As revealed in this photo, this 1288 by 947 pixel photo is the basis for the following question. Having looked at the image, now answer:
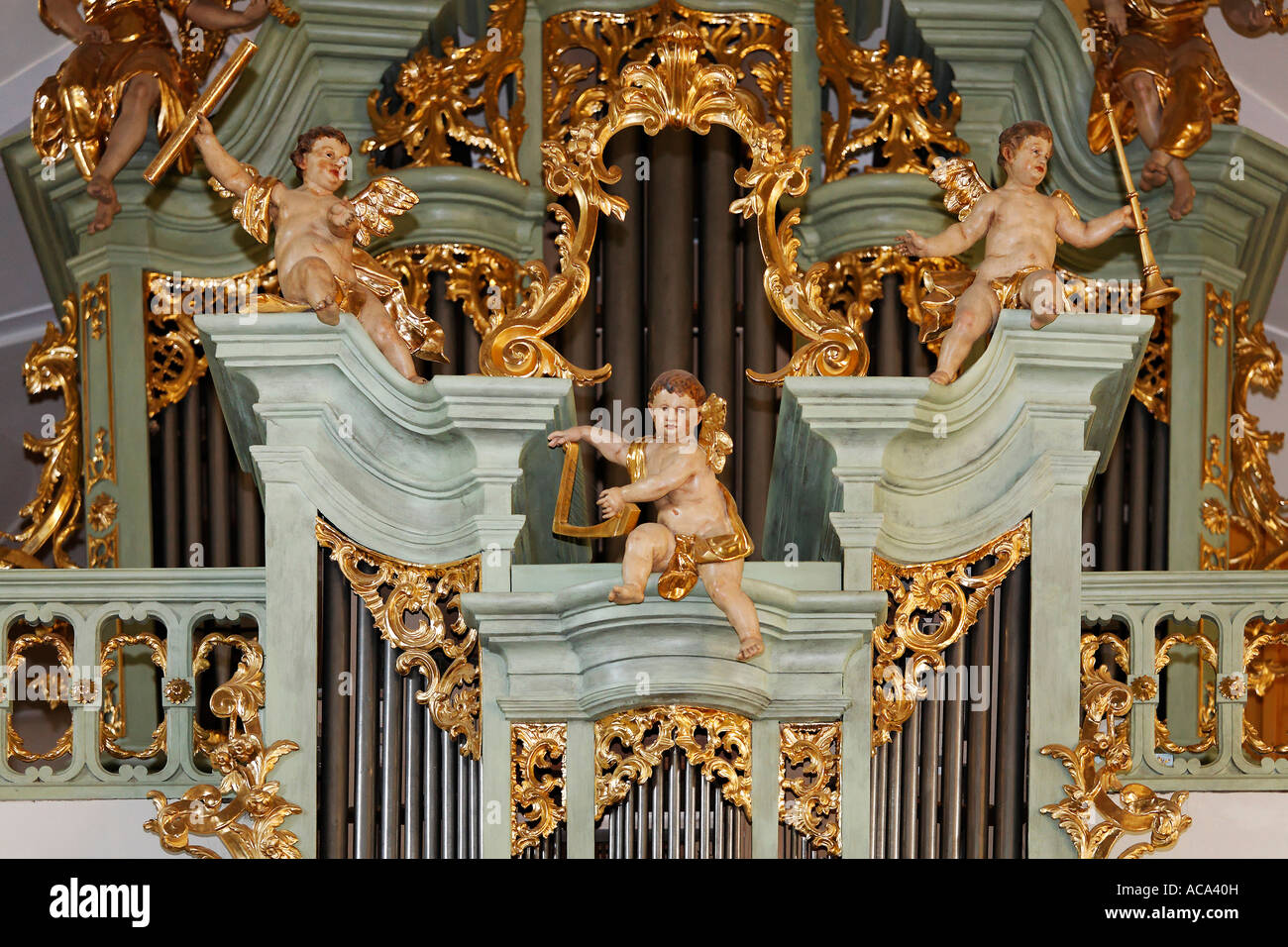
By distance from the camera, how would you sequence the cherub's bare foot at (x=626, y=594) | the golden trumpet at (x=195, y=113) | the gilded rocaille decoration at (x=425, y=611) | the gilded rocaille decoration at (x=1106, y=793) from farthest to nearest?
the golden trumpet at (x=195, y=113)
the gilded rocaille decoration at (x=425, y=611)
the gilded rocaille decoration at (x=1106, y=793)
the cherub's bare foot at (x=626, y=594)

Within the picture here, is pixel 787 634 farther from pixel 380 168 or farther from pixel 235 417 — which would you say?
pixel 380 168

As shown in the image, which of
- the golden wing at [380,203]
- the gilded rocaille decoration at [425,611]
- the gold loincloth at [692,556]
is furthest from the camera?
the golden wing at [380,203]

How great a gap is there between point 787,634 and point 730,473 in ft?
7.67

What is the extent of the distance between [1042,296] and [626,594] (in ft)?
5.49

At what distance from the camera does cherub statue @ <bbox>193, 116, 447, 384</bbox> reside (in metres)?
8.52

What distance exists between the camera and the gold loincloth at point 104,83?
1042cm

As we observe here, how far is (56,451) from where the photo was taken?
34.8 feet

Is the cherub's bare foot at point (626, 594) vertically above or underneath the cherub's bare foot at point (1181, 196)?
underneath

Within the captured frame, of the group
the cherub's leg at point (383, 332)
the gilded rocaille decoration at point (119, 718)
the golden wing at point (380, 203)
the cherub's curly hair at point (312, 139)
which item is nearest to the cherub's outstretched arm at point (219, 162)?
the cherub's curly hair at point (312, 139)

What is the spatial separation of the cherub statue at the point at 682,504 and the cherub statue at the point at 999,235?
0.90m

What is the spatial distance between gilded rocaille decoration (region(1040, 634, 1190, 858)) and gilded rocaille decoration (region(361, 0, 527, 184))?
3.73 meters

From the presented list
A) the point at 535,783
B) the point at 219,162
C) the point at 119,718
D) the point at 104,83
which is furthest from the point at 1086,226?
the point at 104,83

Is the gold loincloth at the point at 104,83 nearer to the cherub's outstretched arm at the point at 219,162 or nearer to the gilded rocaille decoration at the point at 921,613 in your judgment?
the cherub's outstretched arm at the point at 219,162

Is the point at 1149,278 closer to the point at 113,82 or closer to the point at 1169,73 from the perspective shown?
the point at 1169,73
